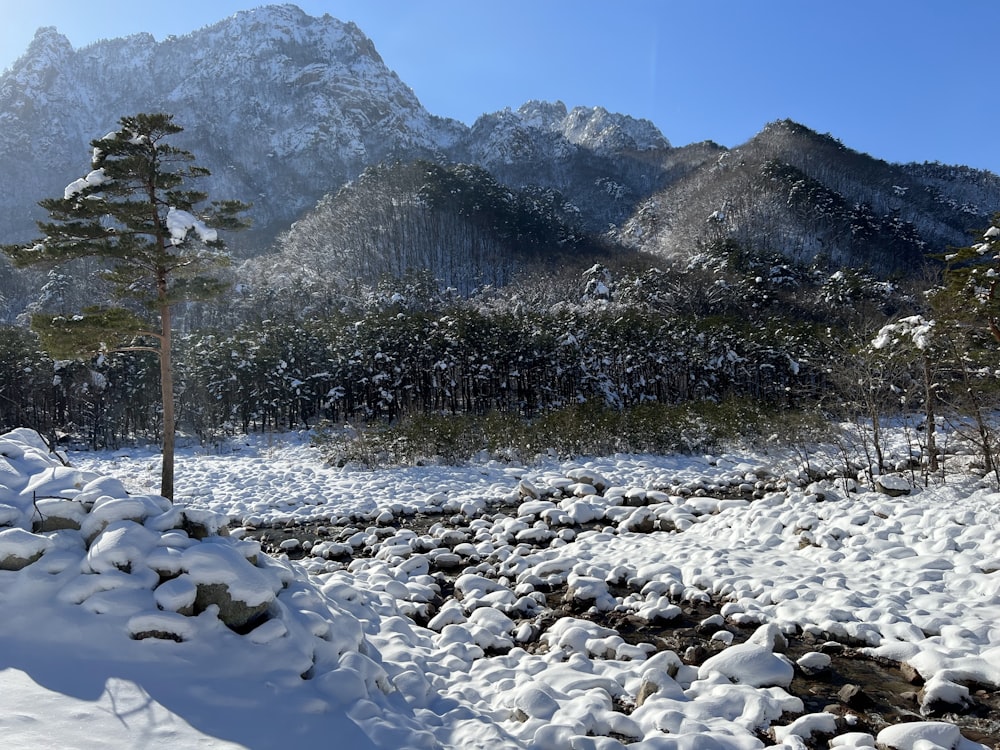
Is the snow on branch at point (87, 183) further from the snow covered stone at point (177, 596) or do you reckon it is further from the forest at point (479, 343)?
the snow covered stone at point (177, 596)

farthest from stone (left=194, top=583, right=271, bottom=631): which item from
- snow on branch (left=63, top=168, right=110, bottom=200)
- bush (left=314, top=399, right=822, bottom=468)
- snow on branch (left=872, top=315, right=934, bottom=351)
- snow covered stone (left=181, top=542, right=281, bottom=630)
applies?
bush (left=314, top=399, right=822, bottom=468)

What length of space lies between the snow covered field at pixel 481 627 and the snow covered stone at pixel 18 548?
0.04ft

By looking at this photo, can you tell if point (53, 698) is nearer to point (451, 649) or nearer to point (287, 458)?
point (451, 649)

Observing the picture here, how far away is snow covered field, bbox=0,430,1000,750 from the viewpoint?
3818mm

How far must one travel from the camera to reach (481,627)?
21.5ft

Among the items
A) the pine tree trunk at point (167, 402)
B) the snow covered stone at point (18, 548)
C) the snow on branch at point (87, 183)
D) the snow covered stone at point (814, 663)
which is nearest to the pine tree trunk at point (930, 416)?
the snow covered stone at point (814, 663)

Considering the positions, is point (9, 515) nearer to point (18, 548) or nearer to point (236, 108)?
point (18, 548)

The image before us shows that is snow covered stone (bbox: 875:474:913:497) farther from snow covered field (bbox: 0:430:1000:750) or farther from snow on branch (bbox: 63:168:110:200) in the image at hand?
snow on branch (bbox: 63:168:110:200)

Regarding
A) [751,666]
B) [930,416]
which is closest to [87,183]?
[751,666]

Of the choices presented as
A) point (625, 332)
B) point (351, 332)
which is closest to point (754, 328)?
point (625, 332)

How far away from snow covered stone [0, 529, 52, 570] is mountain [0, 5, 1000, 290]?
73292 mm

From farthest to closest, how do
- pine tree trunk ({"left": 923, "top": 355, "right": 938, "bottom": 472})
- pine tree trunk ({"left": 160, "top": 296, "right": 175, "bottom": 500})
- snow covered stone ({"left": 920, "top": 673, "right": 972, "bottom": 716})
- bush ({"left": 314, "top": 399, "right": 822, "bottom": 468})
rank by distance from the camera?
bush ({"left": 314, "top": 399, "right": 822, "bottom": 468})
pine tree trunk ({"left": 160, "top": 296, "right": 175, "bottom": 500})
pine tree trunk ({"left": 923, "top": 355, "right": 938, "bottom": 472})
snow covered stone ({"left": 920, "top": 673, "right": 972, "bottom": 716})

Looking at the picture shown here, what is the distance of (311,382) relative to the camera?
3656 cm

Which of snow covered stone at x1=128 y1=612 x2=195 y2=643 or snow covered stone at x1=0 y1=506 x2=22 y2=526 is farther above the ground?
snow covered stone at x1=0 y1=506 x2=22 y2=526
